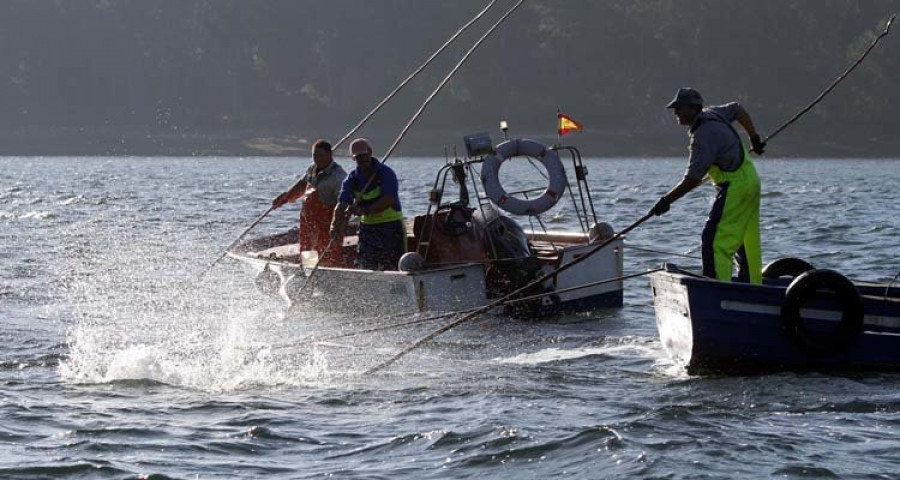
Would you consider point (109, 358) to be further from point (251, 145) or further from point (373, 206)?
point (251, 145)

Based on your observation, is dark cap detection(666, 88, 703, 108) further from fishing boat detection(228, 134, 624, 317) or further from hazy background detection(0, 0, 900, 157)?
hazy background detection(0, 0, 900, 157)

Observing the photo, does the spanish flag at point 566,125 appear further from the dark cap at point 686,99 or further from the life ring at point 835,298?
the life ring at point 835,298

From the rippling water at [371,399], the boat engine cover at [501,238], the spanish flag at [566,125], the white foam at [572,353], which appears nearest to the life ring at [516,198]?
the boat engine cover at [501,238]

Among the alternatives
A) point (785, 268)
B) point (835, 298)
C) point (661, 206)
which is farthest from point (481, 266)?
A: point (835, 298)

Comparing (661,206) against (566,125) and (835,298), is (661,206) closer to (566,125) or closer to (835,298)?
(835,298)

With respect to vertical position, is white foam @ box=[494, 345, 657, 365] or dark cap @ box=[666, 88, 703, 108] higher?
dark cap @ box=[666, 88, 703, 108]

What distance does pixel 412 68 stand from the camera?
11181cm

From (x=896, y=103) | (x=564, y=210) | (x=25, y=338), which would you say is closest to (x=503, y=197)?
(x=25, y=338)

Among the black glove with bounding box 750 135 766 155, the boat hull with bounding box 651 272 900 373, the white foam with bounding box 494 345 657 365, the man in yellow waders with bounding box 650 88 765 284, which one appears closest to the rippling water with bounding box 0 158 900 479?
the white foam with bounding box 494 345 657 365

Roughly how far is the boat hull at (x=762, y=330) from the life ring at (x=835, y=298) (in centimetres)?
3

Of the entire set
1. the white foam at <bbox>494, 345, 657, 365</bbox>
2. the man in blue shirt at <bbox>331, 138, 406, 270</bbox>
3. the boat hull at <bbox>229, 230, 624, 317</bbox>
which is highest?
the man in blue shirt at <bbox>331, 138, 406, 270</bbox>

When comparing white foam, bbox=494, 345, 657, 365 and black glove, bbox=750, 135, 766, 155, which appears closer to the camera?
black glove, bbox=750, 135, 766, 155

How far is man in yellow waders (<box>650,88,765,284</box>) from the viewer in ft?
37.6

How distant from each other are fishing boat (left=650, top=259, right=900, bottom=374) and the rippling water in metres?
0.16
